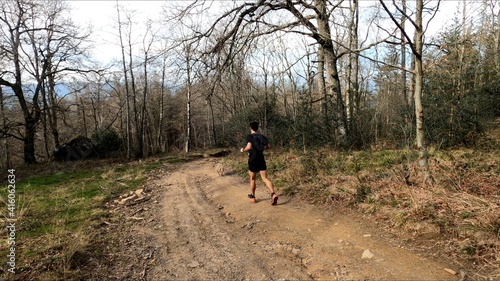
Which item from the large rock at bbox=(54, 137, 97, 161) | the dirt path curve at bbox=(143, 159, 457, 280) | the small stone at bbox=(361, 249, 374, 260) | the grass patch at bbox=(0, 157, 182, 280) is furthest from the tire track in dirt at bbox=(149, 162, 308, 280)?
the large rock at bbox=(54, 137, 97, 161)

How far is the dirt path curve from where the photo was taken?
345 cm

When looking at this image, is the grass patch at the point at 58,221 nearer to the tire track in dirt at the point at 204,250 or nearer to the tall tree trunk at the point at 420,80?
the tire track in dirt at the point at 204,250

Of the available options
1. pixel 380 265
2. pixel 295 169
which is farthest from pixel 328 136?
pixel 380 265

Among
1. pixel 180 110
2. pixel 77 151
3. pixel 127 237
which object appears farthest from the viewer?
pixel 180 110

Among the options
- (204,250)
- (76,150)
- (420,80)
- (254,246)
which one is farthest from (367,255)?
(76,150)

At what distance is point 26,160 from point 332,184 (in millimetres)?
21955

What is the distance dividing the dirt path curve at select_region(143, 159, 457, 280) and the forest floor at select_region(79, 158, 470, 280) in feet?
0.04

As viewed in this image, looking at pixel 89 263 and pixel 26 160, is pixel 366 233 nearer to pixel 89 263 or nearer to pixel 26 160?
A: pixel 89 263

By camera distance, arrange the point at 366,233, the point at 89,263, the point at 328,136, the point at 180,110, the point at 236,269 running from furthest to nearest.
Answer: the point at 180,110 < the point at 328,136 < the point at 366,233 < the point at 89,263 < the point at 236,269

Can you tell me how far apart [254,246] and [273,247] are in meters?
0.32

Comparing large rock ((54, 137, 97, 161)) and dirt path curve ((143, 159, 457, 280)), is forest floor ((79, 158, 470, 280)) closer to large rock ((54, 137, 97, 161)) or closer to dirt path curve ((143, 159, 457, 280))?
dirt path curve ((143, 159, 457, 280))

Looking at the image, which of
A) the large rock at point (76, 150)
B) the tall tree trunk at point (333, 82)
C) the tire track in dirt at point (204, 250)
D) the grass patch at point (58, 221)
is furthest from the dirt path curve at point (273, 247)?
the large rock at point (76, 150)

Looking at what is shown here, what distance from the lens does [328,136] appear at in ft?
34.9

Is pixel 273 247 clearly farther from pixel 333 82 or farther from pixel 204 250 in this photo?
pixel 333 82
